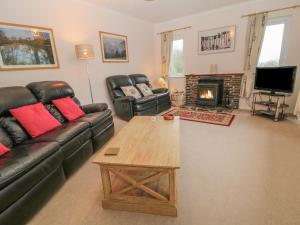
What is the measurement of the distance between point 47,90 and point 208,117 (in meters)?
3.18

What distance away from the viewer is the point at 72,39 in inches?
128

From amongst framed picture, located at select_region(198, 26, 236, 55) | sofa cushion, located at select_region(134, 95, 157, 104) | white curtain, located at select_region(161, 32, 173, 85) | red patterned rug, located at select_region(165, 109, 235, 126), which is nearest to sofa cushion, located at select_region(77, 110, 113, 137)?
sofa cushion, located at select_region(134, 95, 157, 104)

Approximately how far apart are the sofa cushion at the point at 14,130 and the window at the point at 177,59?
438cm

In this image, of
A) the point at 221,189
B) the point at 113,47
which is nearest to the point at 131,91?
the point at 113,47

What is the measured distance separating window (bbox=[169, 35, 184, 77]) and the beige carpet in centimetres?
320

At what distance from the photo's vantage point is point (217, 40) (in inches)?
170

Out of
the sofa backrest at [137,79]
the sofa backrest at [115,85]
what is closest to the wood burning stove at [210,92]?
the sofa backrest at [137,79]

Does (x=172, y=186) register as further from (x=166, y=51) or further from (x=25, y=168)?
(x=166, y=51)

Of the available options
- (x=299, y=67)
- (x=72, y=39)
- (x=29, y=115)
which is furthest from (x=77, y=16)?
(x=299, y=67)

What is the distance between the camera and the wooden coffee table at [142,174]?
4.21ft

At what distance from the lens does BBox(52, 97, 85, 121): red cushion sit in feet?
8.10

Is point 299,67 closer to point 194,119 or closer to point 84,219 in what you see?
point 194,119

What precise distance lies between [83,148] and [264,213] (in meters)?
1.98

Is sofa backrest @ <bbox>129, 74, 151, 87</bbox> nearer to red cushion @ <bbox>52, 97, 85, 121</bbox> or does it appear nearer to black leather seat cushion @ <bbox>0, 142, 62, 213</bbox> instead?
red cushion @ <bbox>52, 97, 85, 121</bbox>
